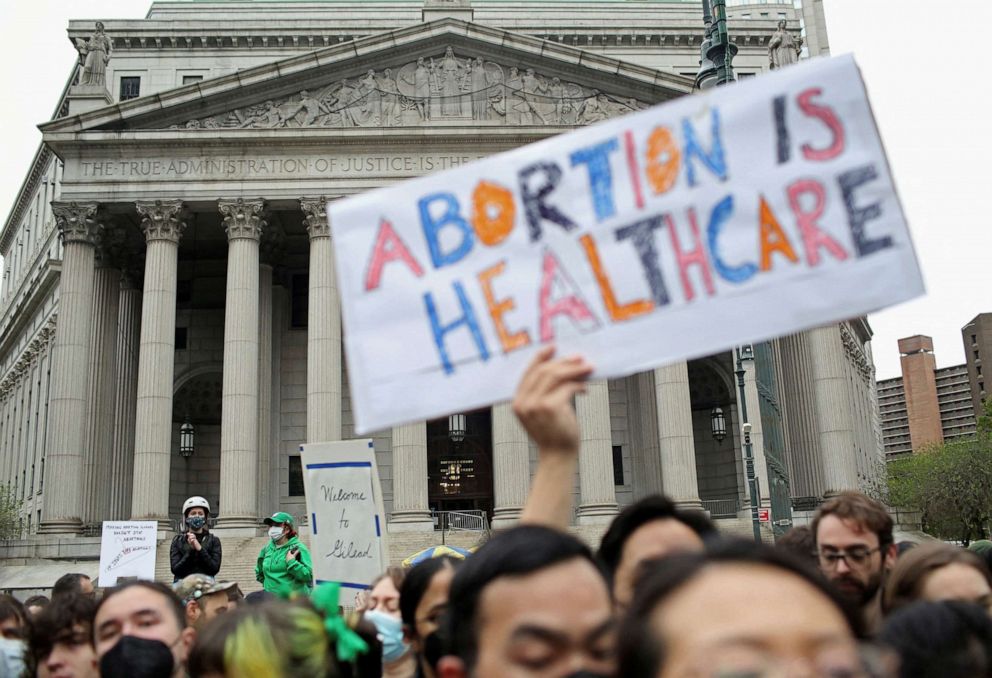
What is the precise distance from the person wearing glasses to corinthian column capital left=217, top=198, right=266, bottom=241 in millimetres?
31488

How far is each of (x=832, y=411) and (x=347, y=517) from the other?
1190 inches

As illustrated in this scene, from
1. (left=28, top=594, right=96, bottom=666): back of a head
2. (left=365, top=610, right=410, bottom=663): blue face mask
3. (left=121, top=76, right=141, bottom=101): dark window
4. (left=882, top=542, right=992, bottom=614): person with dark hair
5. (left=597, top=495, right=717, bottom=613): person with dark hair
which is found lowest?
(left=365, top=610, right=410, bottom=663): blue face mask

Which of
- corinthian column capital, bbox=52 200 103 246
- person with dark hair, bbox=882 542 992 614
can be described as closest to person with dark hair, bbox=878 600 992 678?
person with dark hair, bbox=882 542 992 614

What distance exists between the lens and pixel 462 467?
43.6m

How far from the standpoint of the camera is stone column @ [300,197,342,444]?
3366cm

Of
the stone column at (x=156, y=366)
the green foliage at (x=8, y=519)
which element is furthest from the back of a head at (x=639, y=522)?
the green foliage at (x=8, y=519)

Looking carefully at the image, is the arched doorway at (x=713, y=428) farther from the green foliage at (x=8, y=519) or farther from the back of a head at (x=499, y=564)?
the back of a head at (x=499, y=564)

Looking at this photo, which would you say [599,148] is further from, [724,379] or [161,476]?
[724,379]

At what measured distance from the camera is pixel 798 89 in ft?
12.8

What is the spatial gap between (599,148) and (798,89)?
805 millimetres

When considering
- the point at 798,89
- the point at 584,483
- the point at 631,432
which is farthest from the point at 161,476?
the point at 798,89

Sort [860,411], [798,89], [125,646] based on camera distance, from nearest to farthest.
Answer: [798,89], [125,646], [860,411]

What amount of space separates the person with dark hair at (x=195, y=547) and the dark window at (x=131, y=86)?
41.9 metres

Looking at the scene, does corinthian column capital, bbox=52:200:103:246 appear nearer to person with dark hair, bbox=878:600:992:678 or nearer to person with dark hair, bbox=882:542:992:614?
person with dark hair, bbox=882:542:992:614
